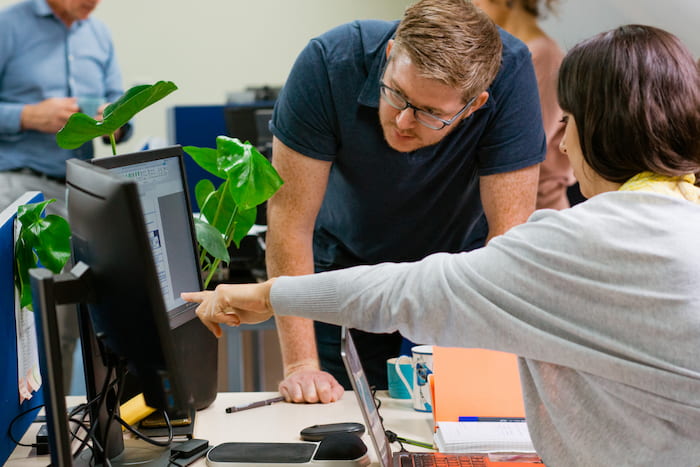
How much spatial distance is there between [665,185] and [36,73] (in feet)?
9.52

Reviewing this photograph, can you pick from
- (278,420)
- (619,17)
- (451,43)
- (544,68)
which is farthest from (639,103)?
(619,17)

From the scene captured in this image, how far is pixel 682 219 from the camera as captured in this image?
3.03 feet

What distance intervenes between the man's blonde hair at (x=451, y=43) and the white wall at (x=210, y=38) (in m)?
3.96

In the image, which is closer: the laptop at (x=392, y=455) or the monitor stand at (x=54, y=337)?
the monitor stand at (x=54, y=337)

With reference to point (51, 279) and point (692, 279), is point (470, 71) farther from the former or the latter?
point (51, 279)

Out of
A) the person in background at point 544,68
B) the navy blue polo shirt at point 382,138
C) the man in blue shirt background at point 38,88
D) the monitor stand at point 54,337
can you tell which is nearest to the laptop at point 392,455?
the monitor stand at point 54,337

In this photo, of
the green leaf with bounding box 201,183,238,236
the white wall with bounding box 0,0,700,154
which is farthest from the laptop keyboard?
the white wall with bounding box 0,0,700,154

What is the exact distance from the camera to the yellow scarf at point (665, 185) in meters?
0.97

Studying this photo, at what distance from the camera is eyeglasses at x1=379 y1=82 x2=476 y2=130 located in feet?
4.81

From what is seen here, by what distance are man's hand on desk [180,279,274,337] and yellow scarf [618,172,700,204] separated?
0.51 meters

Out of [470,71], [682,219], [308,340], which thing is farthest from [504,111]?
[682,219]

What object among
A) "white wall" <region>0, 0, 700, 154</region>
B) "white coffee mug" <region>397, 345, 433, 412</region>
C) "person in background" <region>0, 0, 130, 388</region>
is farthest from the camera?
"white wall" <region>0, 0, 700, 154</region>

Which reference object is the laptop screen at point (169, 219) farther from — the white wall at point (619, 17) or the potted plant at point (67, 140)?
the white wall at point (619, 17)

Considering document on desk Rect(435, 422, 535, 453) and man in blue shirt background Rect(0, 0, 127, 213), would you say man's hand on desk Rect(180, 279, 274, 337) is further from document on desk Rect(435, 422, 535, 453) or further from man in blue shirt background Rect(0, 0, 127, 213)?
man in blue shirt background Rect(0, 0, 127, 213)
